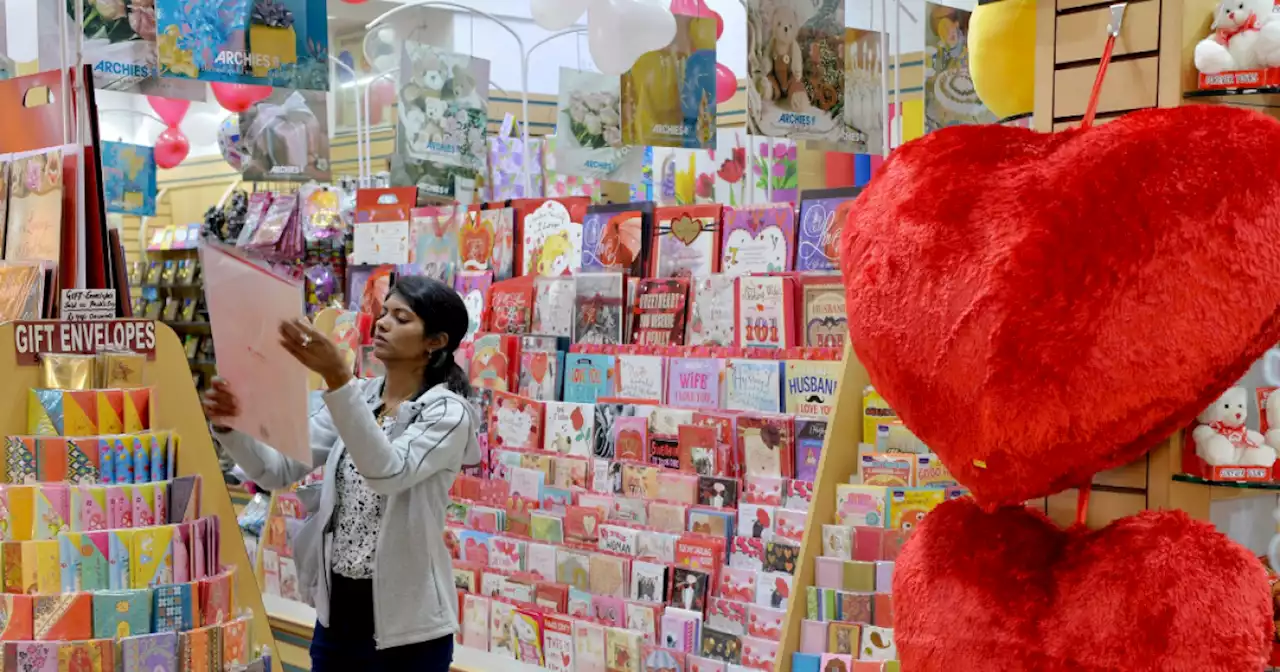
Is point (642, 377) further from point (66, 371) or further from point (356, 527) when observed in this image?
point (66, 371)

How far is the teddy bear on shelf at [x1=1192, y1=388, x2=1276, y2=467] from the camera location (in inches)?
65.3

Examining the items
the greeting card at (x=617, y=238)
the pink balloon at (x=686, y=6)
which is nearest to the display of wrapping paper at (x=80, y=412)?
the greeting card at (x=617, y=238)

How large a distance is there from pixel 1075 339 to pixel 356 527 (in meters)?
1.84

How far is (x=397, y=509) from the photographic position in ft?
8.98

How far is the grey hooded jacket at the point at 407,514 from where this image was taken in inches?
106

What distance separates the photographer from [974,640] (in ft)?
4.88

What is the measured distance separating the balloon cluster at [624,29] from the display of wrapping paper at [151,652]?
2.39 meters

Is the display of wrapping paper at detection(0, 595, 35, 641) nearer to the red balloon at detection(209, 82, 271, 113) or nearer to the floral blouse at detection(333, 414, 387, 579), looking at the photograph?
the floral blouse at detection(333, 414, 387, 579)

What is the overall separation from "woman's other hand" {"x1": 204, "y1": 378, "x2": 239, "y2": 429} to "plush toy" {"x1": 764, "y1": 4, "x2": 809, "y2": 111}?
6.23ft

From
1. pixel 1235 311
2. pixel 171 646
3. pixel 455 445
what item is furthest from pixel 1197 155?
pixel 171 646

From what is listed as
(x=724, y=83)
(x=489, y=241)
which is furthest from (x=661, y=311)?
(x=724, y=83)

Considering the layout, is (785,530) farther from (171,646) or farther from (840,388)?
(171,646)

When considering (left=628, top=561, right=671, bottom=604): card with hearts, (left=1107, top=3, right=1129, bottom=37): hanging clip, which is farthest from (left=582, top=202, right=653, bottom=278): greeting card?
(left=1107, top=3, right=1129, bottom=37): hanging clip

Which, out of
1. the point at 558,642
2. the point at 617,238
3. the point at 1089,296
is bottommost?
the point at 558,642
